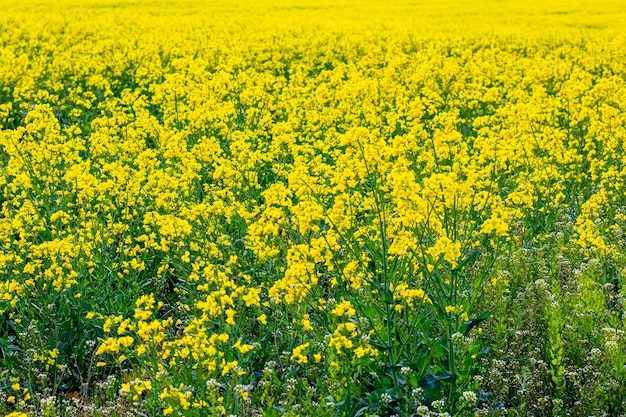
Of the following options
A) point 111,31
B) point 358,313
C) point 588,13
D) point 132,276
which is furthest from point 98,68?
point 588,13

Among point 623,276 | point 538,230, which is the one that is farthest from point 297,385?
point 538,230

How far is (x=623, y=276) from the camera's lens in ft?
17.5

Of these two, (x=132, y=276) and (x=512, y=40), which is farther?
(x=512, y=40)

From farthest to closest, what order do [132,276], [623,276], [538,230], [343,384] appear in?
[538,230] < [132,276] < [623,276] < [343,384]

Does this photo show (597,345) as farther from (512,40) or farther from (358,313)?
(512,40)

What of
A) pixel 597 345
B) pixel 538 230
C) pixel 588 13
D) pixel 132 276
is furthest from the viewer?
pixel 588 13

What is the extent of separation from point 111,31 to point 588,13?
15.7 metres

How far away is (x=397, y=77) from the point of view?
470 inches

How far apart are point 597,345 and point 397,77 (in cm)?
778

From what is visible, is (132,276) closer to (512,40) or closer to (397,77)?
(397,77)

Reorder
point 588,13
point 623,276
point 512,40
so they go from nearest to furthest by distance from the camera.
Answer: point 623,276, point 512,40, point 588,13

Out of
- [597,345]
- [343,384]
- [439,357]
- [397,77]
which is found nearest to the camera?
[343,384]

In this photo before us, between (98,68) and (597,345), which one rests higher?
(98,68)

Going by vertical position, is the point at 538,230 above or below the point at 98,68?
below
